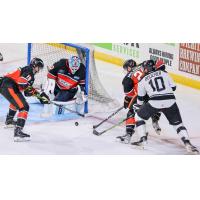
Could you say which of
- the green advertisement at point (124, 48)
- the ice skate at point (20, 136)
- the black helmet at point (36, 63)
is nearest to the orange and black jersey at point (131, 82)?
the green advertisement at point (124, 48)

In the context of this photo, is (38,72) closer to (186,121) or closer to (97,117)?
(97,117)

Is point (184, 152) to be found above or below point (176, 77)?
below

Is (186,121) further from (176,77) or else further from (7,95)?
(7,95)

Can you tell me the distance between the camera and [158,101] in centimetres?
795

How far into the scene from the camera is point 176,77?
8.14 m

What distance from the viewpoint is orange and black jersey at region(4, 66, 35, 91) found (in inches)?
322

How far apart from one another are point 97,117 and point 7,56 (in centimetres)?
85

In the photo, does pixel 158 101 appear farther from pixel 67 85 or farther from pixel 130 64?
pixel 67 85

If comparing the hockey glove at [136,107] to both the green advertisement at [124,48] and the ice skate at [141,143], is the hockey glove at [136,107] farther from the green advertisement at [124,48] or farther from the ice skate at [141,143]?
the green advertisement at [124,48]

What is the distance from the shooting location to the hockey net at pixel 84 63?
27.1 ft

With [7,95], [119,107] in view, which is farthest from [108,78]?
[7,95]

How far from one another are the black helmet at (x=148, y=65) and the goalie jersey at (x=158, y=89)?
0.11 feet

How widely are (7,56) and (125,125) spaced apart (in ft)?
3.55

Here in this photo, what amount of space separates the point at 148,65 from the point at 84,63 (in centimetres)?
62
